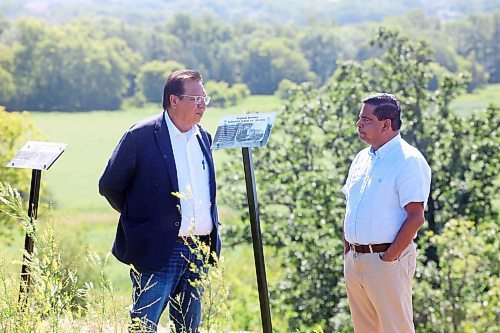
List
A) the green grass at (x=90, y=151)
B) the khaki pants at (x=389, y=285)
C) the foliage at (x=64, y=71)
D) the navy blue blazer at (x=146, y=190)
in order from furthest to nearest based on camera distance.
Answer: the foliage at (x=64, y=71) → the green grass at (x=90, y=151) → the khaki pants at (x=389, y=285) → the navy blue blazer at (x=146, y=190)

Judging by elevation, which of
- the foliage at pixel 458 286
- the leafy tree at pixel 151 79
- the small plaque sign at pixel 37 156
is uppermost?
the leafy tree at pixel 151 79

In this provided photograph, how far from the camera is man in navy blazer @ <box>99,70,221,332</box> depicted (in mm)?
3857

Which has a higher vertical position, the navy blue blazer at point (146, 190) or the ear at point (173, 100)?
the ear at point (173, 100)

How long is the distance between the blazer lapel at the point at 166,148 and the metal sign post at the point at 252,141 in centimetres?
31

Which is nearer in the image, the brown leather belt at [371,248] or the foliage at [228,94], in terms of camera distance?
the brown leather belt at [371,248]

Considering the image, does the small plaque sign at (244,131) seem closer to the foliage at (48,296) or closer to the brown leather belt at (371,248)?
the brown leather belt at (371,248)

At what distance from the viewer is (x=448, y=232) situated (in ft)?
37.6

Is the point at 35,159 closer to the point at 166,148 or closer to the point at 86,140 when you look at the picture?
the point at 166,148

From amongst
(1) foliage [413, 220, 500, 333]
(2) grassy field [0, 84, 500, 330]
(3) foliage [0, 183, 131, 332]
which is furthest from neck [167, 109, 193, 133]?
(2) grassy field [0, 84, 500, 330]

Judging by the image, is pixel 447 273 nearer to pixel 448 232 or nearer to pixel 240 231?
pixel 448 232

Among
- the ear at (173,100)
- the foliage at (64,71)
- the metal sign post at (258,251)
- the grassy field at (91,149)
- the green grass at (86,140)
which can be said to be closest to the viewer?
the ear at (173,100)

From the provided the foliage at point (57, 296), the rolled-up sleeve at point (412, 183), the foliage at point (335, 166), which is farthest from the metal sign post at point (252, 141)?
the foliage at point (335, 166)

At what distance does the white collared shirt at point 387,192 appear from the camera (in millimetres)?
3977

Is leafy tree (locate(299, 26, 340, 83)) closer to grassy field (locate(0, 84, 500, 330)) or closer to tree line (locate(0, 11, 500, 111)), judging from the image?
tree line (locate(0, 11, 500, 111))
